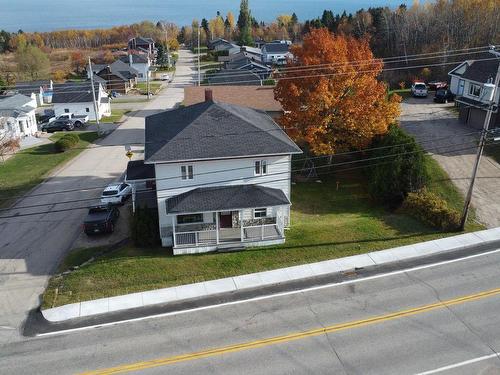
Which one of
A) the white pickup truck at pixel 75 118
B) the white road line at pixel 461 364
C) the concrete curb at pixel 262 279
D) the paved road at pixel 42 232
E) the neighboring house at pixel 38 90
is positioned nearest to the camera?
the white road line at pixel 461 364

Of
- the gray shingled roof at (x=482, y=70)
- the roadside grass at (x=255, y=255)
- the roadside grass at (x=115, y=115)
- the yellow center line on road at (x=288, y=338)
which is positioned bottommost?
the roadside grass at (x=115, y=115)

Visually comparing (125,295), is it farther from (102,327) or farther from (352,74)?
(352,74)

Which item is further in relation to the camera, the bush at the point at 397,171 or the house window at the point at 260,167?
the bush at the point at 397,171

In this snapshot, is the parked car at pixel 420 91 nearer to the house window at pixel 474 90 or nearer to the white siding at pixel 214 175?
the house window at pixel 474 90

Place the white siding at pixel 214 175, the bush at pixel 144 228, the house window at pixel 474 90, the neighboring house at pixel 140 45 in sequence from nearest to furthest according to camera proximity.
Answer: the white siding at pixel 214 175 → the bush at pixel 144 228 → the house window at pixel 474 90 → the neighboring house at pixel 140 45

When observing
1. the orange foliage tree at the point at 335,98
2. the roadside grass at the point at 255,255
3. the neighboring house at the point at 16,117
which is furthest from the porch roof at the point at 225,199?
the neighboring house at the point at 16,117

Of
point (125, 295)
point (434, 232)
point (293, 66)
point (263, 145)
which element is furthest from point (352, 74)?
point (125, 295)
